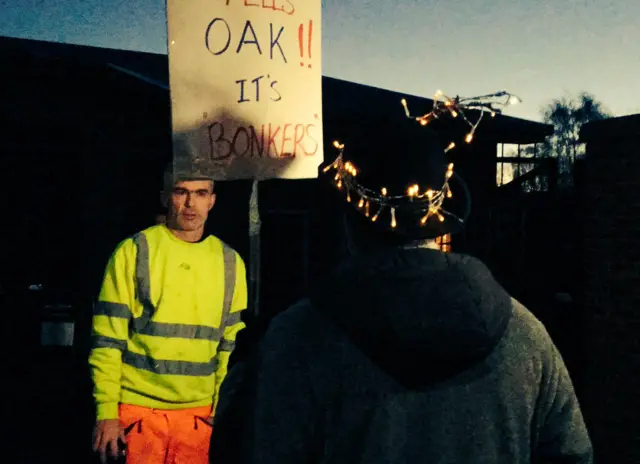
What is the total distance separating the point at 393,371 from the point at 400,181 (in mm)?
438

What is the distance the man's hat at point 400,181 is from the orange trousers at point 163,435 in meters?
1.88

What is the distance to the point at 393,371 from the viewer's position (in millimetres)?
1344

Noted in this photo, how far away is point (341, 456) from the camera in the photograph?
138cm

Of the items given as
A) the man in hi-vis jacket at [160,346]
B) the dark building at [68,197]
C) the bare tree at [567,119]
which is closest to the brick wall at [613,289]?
the dark building at [68,197]

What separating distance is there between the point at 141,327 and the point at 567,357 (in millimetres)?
5968

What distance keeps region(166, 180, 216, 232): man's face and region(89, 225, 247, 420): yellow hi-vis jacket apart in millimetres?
102

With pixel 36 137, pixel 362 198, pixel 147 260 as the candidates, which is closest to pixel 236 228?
pixel 36 137

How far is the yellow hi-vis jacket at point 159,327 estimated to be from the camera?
2828mm

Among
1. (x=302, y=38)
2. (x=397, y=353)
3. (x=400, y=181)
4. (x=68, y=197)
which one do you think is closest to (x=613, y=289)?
→ (x=302, y=38)

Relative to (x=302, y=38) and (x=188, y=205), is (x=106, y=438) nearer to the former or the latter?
(x=188, y=205)

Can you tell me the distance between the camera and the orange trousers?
2.87 metres

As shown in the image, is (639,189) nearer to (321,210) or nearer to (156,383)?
(156,383)

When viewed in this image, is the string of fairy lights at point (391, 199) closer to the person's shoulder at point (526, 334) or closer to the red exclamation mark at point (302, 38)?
the person's shoulder at point (526, 334)

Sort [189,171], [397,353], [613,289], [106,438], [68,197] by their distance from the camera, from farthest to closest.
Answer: [68,197] → [613,289] → [189,171] → [106,438] → [397,353]
